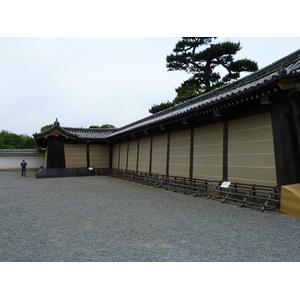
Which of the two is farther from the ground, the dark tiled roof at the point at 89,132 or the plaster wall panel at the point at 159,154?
the dark tiled roof at the point at 89,132

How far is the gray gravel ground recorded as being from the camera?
120 inches

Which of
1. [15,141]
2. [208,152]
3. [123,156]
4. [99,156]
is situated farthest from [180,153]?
[15,141]

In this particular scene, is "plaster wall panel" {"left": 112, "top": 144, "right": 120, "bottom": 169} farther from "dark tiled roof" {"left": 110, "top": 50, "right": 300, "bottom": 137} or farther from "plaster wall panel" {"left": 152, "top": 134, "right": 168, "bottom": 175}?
"dark tiled roof" {"left": 110, "top": 50, "right": 300, "bottom": 137}

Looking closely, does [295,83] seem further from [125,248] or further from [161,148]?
[161,148]

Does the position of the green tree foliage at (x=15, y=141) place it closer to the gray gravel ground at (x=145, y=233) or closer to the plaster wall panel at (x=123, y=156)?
the plaster wall panel at (x=123, y=156)

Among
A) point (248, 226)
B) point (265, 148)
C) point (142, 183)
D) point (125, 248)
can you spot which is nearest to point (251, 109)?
point (265, 148)

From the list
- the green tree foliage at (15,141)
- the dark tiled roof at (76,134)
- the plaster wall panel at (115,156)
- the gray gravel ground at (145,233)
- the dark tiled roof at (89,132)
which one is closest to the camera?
the gray gravel ground at (145,233)

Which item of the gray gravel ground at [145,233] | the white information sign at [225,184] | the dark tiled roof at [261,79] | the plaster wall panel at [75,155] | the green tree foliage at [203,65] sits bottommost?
the gray gravel ground at [145,233]

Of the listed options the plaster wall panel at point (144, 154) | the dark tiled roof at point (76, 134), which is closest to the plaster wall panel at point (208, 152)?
the plaster wall panel at point (144, 154)

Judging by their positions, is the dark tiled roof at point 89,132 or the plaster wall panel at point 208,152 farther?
the dark tiled roof at point 89,132

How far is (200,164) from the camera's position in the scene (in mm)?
8773

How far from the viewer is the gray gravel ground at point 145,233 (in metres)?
3.05

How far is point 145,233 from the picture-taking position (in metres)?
4.02

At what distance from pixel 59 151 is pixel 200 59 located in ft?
52.2
